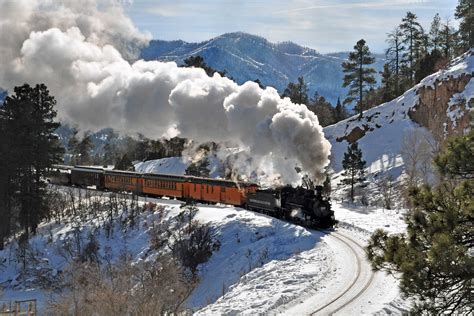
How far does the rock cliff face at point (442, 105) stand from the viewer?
56719 millimetres

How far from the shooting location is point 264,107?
3450cm

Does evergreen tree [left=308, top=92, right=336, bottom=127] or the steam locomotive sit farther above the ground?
evergreen tree [left=308, top=92, right=336, bottom=127]

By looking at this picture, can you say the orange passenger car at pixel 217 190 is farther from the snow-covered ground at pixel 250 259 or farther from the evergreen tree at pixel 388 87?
the evergreen tree at pixel 388 87

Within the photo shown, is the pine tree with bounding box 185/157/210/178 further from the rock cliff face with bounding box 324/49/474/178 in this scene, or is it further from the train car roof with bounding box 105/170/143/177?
the rock cliff face with bounding box 324/49/474/178

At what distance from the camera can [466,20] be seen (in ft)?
234

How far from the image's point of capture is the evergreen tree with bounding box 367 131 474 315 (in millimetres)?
9688

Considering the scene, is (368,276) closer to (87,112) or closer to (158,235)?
(158,235)

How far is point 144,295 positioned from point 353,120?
178 ft

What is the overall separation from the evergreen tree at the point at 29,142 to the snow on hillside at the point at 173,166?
26843 millimetres

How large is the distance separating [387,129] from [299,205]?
121 feet

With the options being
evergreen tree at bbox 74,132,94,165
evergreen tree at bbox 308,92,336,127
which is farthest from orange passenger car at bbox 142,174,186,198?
evergreen tree at bbox 74,132,94,165

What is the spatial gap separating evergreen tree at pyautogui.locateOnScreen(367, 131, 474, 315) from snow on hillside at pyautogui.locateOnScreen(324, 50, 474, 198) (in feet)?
153

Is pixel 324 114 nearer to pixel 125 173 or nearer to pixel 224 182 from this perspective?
pixel 125 173

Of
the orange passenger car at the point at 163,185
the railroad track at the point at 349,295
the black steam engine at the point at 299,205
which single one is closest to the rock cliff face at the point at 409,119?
the orange passenger car at the point at 163,185
